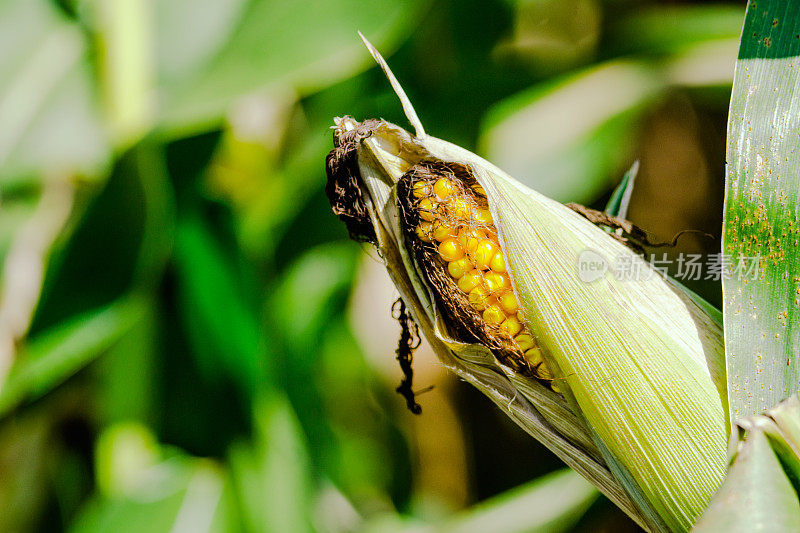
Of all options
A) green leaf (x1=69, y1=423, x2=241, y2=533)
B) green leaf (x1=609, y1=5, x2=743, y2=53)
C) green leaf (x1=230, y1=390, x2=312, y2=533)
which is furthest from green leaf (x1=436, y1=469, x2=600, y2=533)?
green leaf (x1=609, y1=5, x2=743, y2=53)

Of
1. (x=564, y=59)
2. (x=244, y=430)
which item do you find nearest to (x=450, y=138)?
(x=564, y=59)

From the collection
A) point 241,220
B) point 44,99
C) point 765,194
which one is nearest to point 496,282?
point 765,194

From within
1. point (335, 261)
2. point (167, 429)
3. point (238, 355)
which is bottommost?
point (167, 429)

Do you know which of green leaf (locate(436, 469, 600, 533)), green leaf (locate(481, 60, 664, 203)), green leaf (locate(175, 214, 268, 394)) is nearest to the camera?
green leaf (locate(436, 469, 600, 533))

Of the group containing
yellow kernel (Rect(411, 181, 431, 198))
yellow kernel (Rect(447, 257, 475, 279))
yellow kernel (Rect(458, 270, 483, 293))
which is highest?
yellow kernel (Rect(411, 181, 431, 198))

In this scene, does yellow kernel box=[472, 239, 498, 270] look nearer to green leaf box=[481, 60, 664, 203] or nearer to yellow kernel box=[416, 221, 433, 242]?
yellow kernel box=[416, 221, 433, 242]

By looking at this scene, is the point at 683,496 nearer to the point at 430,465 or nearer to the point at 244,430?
the point at 244,430

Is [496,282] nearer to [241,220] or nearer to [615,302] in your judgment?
[615,302]
